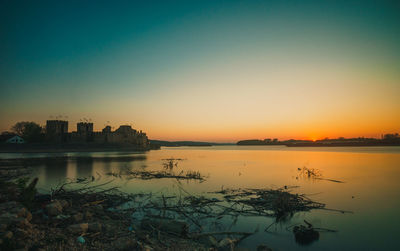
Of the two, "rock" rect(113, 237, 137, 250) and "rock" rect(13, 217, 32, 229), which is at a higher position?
"rock" rect(13, 217, 32, 229)

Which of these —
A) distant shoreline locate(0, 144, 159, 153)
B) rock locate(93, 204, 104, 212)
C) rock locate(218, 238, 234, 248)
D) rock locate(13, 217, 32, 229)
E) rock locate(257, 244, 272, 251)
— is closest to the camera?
rock locate(13, 217, 32, 229)

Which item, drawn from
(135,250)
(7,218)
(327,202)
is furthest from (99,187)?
(327,202)

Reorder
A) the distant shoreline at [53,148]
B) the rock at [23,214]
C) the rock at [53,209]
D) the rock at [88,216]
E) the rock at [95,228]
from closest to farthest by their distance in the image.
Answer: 1. the rock at [95,228]
2. the rock at [23,214]
3. the rock at [53,209]
4. the rock at [88,216]
5. the distant shoreline at [53,148]

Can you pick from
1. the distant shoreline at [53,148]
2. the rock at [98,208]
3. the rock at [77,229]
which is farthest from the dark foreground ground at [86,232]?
the distant shoreline at [53,148]

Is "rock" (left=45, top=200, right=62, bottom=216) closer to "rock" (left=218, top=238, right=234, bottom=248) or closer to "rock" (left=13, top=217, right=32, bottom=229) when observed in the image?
"rock" (left=13, top=217, right=32, bottom=229)

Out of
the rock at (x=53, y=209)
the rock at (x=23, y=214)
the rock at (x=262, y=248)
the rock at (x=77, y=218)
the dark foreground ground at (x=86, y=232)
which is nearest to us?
the dark foreground ground at (x=86, y=232)

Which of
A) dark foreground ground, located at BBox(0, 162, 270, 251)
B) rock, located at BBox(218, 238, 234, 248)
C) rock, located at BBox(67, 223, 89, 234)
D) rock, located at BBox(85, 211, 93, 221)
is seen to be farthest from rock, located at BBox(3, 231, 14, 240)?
rock, located at BBox(218, 238, 234, 248)

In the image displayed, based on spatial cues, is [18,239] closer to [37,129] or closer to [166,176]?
[166,176]

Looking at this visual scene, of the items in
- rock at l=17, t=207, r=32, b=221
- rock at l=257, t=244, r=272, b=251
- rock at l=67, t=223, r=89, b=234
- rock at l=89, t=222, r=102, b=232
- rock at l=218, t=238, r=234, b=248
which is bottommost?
rock at l=257, t=244, r=272, b=251

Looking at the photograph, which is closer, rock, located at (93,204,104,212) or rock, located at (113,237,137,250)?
rock, located at (113,237,137,250)

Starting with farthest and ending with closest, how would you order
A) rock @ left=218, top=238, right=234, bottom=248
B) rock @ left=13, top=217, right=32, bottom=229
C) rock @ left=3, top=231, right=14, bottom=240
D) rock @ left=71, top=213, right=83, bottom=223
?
rock @ left=71, top=213, right=83, bottom=223, rock @ left=218, top=238, right=234, bottom=248, rock @ left=13, top=217, right=32, bottom=229, rock @ left=3, top=231, right=14, bottom=240

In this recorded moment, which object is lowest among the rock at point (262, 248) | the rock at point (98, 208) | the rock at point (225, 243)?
the rock at point (262, 248)

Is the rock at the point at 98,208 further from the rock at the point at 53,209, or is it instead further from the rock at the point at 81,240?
the rock at the point at 81,240

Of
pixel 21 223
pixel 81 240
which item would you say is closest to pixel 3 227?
pixel 21 223
